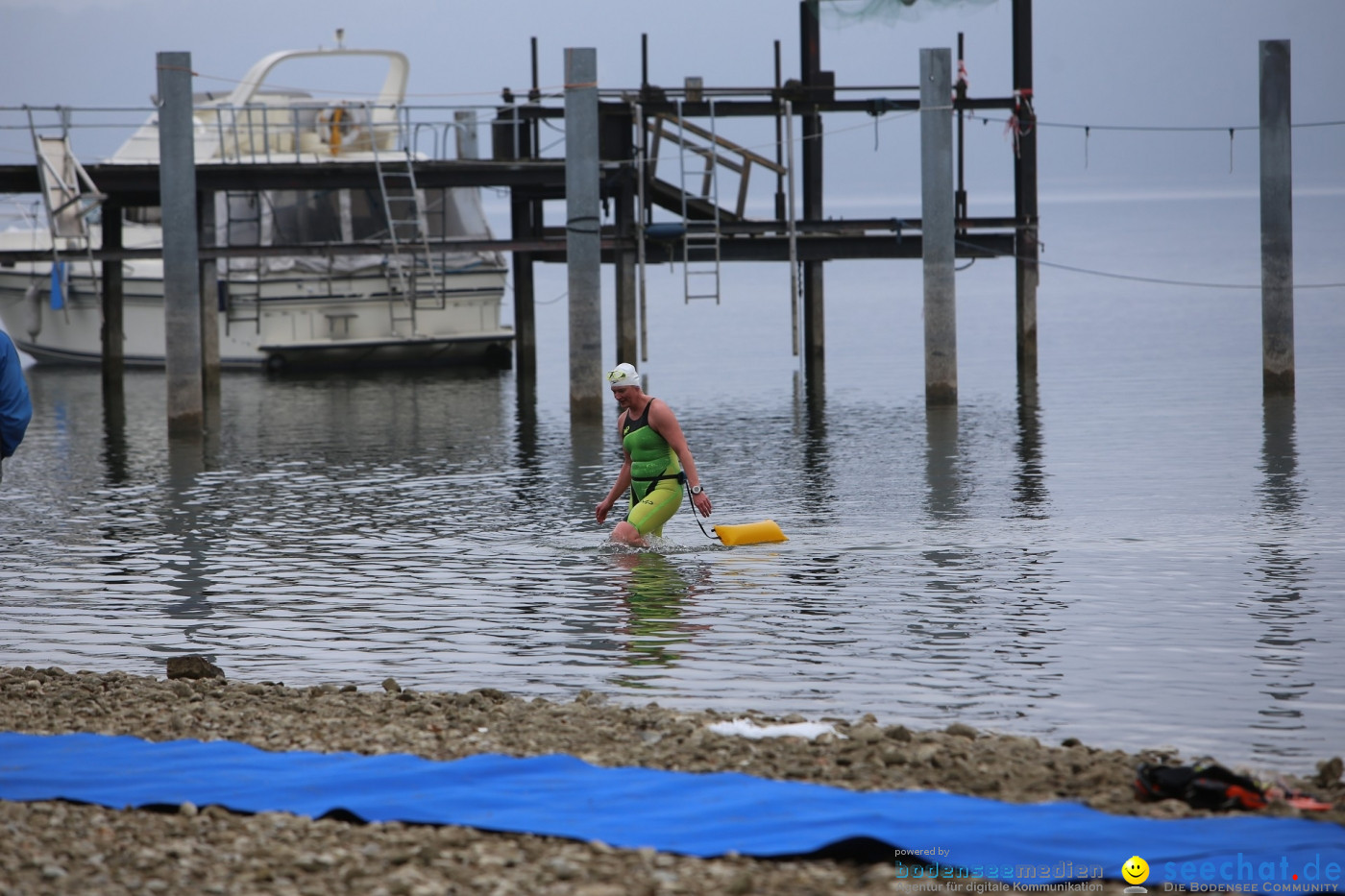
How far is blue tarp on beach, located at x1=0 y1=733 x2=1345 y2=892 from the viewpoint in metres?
Result: 5.16

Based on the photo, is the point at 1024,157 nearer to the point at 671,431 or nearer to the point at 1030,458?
the point at 1030,458

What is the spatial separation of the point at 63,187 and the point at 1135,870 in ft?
63.5

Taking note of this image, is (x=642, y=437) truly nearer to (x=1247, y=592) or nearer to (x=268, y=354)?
(x=1247, y=592)

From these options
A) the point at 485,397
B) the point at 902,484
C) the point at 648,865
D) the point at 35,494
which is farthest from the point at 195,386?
the point at 648,865

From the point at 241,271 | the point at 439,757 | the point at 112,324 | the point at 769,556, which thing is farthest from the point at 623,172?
the point at 439,757

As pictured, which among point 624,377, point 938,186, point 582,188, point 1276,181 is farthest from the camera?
point 1276,181

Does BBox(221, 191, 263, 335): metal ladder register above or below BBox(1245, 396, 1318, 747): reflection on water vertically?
above

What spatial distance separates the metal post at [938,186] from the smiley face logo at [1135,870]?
50.6ft

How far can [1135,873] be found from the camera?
505 cm

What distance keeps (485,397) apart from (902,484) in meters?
12.1

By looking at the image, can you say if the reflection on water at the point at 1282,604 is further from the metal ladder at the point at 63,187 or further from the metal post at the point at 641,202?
the metal ladder at the point at 63,187

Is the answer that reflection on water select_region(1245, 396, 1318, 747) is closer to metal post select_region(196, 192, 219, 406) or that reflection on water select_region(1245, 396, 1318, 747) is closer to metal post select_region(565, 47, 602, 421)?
metal post select_region(565, 47, 602, 421)

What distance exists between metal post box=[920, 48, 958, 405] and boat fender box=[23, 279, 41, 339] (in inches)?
842

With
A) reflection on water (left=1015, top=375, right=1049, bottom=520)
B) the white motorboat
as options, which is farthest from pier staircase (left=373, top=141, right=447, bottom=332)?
reflection on water (left=1015, top=375, right=1049, bottom=520)
